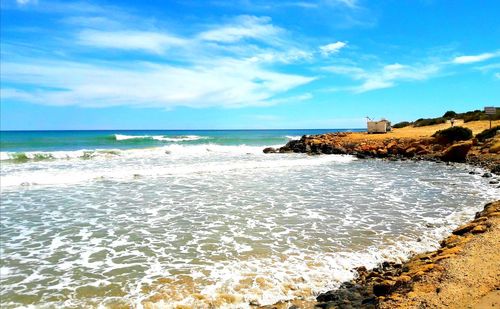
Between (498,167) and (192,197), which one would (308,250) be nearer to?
(192,197)

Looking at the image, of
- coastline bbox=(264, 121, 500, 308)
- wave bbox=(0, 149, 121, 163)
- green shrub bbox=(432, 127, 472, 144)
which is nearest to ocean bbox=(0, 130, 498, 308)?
A: coastline bbox=(264, 121, 500, 308)

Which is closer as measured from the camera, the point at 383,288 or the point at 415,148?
the point at 383,288

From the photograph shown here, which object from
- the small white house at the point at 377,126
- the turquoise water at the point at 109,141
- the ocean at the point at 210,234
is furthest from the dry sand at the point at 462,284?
the turquoise water at the point at 109,141

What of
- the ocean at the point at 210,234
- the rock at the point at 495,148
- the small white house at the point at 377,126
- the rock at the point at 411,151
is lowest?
the ocean at the point at 210,234

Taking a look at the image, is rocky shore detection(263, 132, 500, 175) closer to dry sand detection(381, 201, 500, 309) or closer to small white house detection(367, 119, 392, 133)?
small white house detection(367, 119, 392, 133)

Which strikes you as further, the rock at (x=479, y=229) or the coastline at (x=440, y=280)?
the rock at (x=479, y=229)

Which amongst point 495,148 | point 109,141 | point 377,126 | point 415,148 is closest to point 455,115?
point 377,126

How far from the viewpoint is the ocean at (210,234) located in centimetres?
618

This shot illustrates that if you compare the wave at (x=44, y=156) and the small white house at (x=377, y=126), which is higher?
the small white house at (x=377, y=126)

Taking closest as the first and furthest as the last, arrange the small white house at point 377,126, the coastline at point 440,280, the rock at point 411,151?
the coastline at point 440,280 → the rock at point 411,151 → the small white house at point 377,126

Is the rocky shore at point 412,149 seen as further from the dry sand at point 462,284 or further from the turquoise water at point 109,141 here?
the turquoise water at point 109,141

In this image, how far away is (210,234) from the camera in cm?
912

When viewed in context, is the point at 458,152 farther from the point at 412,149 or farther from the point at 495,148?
the point at 412,149

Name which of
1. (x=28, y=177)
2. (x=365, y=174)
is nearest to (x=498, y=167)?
(x=365, y=174)
